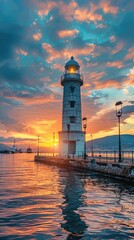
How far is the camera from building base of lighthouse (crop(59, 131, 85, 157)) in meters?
46.2

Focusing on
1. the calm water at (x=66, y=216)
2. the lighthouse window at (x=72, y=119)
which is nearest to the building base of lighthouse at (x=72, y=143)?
the lighthouse window at (x=72, y=119)

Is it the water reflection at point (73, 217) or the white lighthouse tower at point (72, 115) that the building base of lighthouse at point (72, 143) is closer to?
the white lighthouse tower at point (72, 115)

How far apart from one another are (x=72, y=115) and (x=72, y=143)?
17.4 feet

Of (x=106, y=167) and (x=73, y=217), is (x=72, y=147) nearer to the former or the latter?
(x=106, y=167)

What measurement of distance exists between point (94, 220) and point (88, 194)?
6.03 metres

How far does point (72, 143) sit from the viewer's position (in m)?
47.7

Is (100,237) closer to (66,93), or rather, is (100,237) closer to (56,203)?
(56,203)

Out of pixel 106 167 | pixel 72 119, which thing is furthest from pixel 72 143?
pixel 106 167

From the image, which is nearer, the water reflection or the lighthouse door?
the water reflection

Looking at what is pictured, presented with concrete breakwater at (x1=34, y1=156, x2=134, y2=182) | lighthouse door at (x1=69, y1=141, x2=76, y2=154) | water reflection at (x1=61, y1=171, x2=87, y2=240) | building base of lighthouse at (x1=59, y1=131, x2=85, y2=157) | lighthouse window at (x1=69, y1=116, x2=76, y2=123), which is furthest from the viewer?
lighthouse door at (x1=69, y1=141, x2=76, y2=154)

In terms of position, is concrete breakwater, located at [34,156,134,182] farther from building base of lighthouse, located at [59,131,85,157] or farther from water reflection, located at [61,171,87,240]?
water reflection, located at [61,171,87,240]

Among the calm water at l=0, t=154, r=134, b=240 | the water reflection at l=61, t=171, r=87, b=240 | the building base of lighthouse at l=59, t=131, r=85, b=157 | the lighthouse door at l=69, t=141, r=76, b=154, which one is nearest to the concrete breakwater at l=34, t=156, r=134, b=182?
the building base of lighthouse at l=59, t=131, r=85, b=157

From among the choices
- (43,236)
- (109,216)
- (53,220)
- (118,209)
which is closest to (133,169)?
(118,209)

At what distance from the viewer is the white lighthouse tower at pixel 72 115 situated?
152ft
